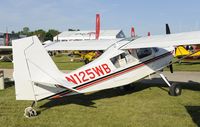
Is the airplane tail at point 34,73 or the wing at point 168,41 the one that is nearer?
the airplane tail at point 34,73

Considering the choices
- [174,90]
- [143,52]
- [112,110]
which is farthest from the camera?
[143,52]

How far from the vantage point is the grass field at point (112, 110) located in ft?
21.6

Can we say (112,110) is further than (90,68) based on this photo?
No

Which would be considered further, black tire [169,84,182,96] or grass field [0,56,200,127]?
black tire [169,84,182,96]

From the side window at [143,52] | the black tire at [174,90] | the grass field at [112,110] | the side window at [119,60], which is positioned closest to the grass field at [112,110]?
the grass field at [112,110]

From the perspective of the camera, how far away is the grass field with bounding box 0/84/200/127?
659cm

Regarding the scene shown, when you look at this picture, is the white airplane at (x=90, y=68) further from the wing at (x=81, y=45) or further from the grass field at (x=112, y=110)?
the grass field at (x=112, y=110)

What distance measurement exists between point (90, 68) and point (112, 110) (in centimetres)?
123

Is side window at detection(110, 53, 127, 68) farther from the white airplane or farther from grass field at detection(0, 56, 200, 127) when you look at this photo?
grass field at detection(0, 56, 200, 127)

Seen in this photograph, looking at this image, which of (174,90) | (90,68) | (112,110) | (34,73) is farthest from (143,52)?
(34,73)

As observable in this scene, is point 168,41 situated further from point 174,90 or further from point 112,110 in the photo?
point 112,110

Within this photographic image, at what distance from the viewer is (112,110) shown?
774 centimetres

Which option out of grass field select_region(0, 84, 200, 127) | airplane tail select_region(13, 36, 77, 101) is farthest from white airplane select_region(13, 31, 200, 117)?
grass field select_region(0, 84, 200, 127)

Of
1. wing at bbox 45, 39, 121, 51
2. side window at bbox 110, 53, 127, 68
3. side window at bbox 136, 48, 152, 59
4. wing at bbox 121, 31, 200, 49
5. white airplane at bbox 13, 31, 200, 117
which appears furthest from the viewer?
wing at bbox 45, 39, 121, 51
